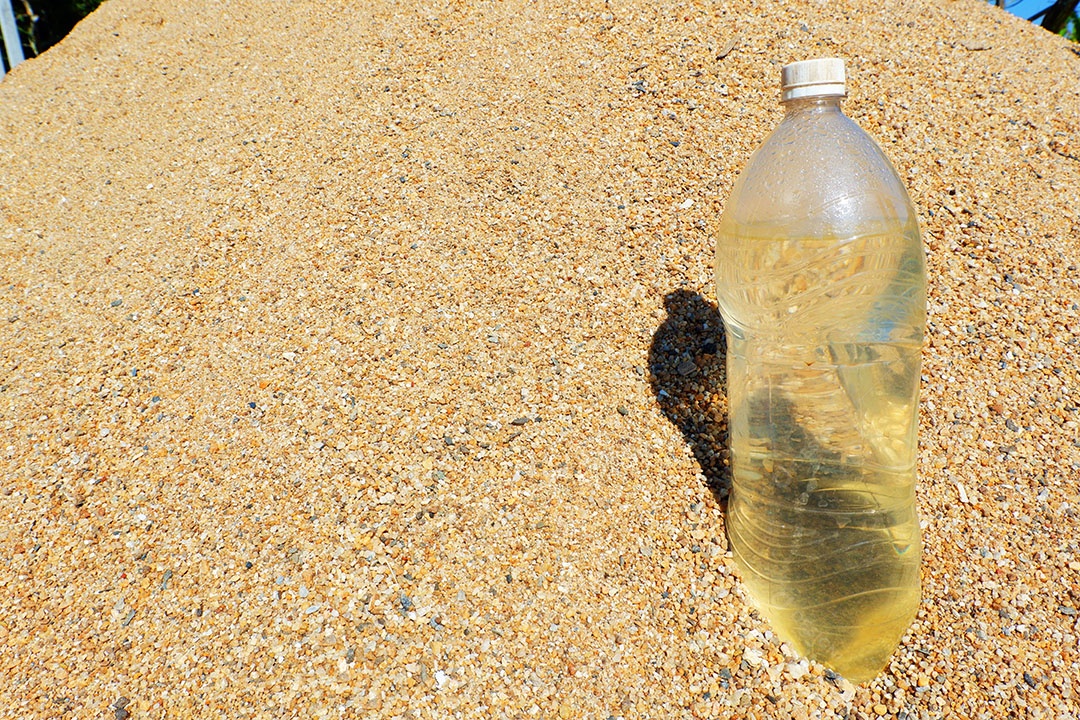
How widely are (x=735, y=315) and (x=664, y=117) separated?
137 cm

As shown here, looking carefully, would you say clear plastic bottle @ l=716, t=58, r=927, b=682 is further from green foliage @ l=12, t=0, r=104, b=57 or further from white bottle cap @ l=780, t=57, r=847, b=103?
green foliage @ l=12, t=0, r=104, b=57

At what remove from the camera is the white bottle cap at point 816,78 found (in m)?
1.36

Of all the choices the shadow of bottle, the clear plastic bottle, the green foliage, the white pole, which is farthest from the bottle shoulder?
the green foliage

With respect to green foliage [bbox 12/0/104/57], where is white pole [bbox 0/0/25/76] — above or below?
below

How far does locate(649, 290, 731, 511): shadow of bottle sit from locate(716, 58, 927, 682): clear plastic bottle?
0.72 feet

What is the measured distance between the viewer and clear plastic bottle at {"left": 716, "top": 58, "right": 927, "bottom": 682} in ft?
4.57

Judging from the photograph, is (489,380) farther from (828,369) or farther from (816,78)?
(816,78)

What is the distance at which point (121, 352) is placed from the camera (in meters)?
2.15

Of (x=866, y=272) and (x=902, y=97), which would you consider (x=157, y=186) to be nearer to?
(x=866, y=272)

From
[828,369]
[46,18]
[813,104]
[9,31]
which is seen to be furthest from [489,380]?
[46,18]

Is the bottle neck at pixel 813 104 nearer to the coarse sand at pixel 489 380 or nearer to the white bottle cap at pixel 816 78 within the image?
the white bottle cap at pixel 816 78

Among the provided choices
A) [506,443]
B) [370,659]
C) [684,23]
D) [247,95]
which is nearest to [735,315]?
[506,443]

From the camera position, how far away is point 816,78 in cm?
136

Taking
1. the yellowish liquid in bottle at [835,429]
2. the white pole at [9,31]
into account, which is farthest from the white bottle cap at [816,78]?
the white pole at [9,31]
